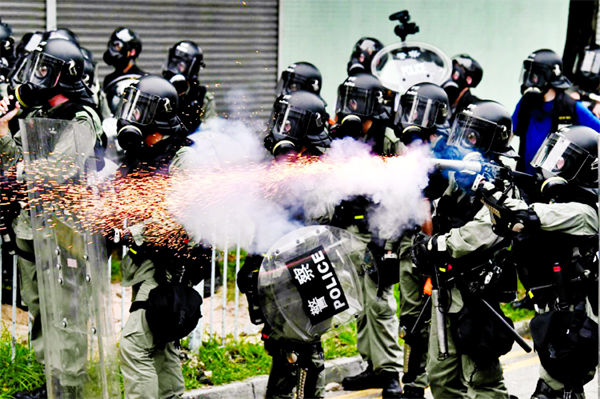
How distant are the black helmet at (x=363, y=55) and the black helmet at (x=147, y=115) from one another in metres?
4.75

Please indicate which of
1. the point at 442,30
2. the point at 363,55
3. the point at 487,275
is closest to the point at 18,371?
the point at 487,275

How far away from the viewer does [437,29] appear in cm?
1372

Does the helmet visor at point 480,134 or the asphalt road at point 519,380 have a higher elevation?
the helmet visor at point 480,134

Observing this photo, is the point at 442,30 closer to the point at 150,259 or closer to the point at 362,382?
the point at 362,382

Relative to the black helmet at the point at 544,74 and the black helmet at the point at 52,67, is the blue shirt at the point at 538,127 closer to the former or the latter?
the black helmet at the point at 544,74

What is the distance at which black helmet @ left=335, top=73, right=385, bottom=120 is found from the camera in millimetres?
7699

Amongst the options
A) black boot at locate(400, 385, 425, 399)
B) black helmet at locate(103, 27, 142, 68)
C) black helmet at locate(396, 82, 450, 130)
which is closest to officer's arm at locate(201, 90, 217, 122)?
black helmet at locate(103, 27, 142, 68)

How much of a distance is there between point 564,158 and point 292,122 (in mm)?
1791

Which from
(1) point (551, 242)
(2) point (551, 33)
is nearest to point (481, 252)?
(1) point (551, 242)

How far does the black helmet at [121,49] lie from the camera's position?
1057cm

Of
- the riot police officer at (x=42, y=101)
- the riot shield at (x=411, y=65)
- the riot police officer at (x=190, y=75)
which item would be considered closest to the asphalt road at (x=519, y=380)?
the riot police officer at (x=42, y=101)

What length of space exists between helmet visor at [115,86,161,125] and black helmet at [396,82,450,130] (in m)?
1.97

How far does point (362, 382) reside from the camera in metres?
7.60

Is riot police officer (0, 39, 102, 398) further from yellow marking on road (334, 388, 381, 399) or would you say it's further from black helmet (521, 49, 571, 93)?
black helmet (521, 49, 571, 93)
